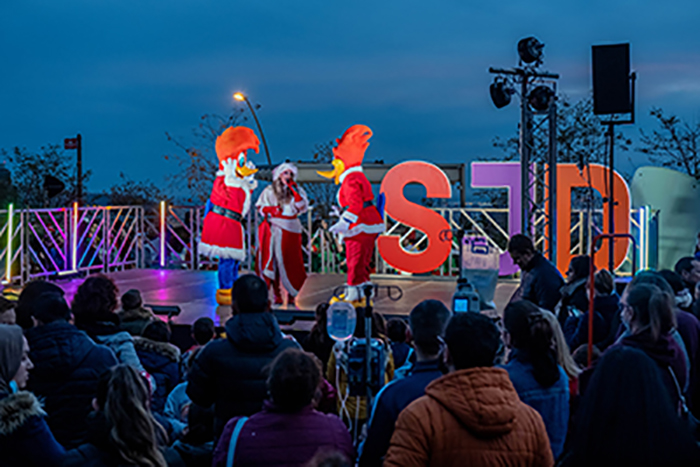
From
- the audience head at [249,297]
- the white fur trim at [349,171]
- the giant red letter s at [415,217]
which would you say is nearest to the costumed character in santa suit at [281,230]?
the white fur trim at [349,171]

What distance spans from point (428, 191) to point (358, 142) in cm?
311

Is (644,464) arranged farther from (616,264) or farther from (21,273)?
(21,273)

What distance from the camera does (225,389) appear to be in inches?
105

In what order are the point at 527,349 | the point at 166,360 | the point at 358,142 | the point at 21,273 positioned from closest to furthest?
the point at 527,349 → the point at 166,360 → the point at 358,142 → the point at 21,273

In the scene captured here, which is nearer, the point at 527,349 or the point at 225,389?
the point at 527,349

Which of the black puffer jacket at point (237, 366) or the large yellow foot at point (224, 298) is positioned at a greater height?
the black puffer jacket at point (237, 366)

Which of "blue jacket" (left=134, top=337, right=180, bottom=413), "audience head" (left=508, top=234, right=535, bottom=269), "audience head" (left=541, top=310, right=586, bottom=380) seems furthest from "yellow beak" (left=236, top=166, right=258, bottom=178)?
"audience head" (left=541, top=310, right=586, bottom=380)

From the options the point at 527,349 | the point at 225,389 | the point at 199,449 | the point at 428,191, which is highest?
the point at 428,191

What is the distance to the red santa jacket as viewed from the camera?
7551 millimetres

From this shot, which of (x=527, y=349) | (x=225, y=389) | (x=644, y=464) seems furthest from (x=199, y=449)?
(x=644, y=464)

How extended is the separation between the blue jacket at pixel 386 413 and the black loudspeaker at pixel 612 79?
5735 mm

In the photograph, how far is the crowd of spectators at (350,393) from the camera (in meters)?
1.75

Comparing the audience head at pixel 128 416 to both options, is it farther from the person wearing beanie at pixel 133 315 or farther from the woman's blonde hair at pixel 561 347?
the person wearing beanie at pixel 133 315

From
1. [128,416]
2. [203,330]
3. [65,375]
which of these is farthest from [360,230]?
[128,416]
